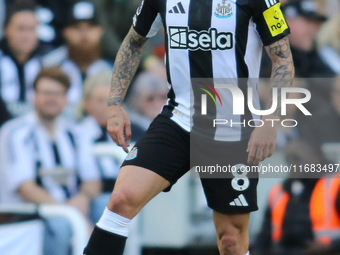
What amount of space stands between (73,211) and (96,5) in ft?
10.8

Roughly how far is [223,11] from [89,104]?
299 centimetres

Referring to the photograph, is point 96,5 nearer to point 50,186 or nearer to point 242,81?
point 50,186

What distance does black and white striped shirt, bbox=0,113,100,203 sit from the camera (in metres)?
5.84

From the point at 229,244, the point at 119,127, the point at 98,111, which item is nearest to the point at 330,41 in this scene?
the point at 98,111

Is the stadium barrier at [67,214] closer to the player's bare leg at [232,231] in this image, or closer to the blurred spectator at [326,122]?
the player's bare leg at [232,231]

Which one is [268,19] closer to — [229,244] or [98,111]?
[229,244]

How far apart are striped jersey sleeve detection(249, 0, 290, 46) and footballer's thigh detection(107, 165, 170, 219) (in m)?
1.19

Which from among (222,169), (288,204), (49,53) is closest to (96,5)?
(49,53)

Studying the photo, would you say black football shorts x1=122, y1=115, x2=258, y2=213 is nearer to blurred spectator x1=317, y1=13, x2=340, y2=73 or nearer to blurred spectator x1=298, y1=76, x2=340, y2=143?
blurred spectator x1=298, y1=76, x2=340, y2=143

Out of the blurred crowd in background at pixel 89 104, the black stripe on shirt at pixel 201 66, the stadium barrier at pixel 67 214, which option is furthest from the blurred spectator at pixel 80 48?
the black stripe on shirt at pixel 201 66

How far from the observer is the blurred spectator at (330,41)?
267 inches

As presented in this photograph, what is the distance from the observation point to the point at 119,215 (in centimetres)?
347

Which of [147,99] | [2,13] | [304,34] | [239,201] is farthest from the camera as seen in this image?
[2,13]

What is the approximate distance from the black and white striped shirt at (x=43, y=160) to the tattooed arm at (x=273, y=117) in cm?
267
